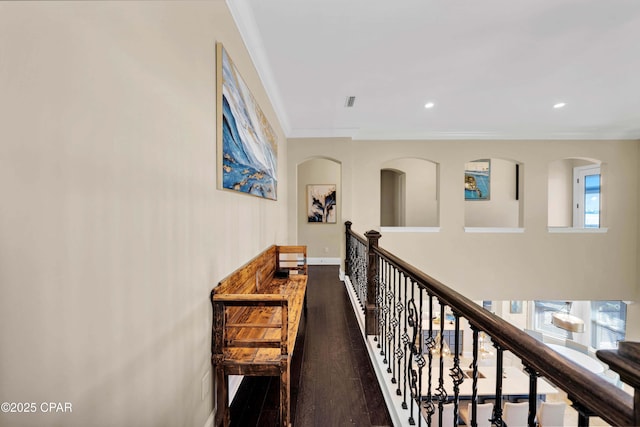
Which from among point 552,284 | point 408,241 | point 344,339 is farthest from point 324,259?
point 552,284

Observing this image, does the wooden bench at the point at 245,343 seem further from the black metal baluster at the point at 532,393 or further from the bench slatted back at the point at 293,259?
the bench slatted back at the point at 293,259

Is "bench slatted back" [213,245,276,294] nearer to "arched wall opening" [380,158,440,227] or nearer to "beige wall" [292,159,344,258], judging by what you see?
"beige wall" [292,159,344,258]

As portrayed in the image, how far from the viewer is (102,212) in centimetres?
86

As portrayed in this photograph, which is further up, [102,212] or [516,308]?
[102,212]

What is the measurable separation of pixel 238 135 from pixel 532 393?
2143mm

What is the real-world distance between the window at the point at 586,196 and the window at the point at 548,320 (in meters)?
2.24

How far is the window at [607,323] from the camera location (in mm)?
6223

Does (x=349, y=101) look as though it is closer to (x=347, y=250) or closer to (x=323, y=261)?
(x=347, y=250)

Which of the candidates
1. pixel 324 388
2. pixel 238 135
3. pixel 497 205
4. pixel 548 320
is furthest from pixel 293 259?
pixel 548 320

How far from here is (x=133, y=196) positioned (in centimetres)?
100

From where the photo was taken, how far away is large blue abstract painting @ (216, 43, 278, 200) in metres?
1.82

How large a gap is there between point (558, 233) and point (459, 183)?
2294 mm

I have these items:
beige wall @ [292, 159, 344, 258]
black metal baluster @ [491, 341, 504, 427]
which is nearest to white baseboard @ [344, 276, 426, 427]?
black metal baluster @ [491, 341, 504, 427]

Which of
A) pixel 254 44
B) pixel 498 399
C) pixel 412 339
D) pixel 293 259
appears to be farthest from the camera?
pixel 293 259
